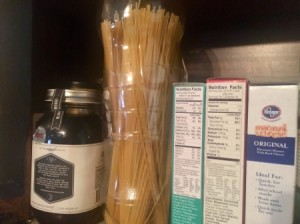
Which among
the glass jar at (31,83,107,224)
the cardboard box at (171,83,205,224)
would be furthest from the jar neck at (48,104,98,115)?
the cardboard box at (171,83,205,224)

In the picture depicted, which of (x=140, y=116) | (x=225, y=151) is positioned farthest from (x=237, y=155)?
(x=140, y=116)

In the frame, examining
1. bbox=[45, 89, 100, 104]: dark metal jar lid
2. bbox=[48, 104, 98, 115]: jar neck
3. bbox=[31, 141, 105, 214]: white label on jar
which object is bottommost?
bbox=[31, 141, 105, 214]: white label on jar

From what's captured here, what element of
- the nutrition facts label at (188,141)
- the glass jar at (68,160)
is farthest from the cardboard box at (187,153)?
the glass jar at (68,160)

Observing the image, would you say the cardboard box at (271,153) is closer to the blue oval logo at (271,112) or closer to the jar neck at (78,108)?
the blue oval logo at (271,112)

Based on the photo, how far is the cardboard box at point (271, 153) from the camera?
0.39 metres

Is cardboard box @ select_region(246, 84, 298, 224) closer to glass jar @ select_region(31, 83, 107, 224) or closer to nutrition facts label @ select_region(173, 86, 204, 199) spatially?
nutrition facts label @ select_region(173, 86, 204, 199)

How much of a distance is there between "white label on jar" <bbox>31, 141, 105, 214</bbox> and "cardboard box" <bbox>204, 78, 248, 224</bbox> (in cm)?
17

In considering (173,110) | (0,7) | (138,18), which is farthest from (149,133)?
(0,7)

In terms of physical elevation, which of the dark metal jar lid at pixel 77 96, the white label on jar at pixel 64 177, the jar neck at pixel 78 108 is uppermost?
the dark metal jar lid at pixel 77 96

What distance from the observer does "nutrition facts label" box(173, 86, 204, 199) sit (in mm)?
443

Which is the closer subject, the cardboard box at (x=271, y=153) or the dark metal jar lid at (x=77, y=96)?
the cardboard box at (x=271, y=153)

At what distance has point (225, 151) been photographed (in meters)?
0.42

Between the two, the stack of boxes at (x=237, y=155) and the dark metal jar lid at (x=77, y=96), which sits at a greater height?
the dark metal jar lid at (x=77, y=96)

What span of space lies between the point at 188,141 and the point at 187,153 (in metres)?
0.02
